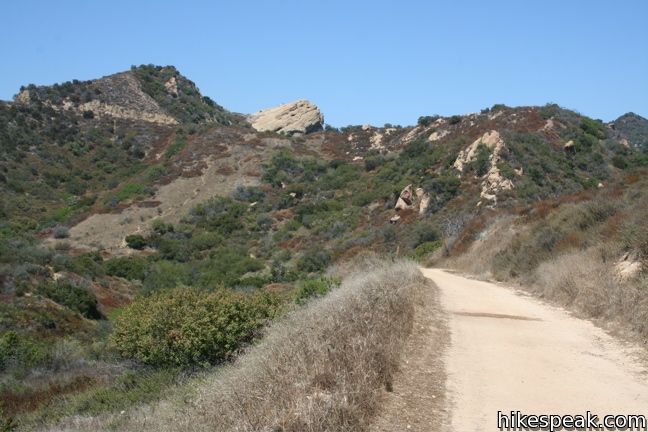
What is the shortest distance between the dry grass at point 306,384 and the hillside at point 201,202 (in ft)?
9.34

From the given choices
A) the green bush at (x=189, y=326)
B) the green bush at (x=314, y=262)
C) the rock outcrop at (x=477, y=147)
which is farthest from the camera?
the rock outcrop at (x=477, y=147)

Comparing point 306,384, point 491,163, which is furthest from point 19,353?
point 491,163

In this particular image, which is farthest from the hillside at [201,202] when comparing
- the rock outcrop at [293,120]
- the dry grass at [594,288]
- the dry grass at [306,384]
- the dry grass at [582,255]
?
the rock outcrop at [293,120]

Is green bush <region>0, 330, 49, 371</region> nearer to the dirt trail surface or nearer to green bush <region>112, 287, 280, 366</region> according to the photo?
green bush <region>112, 287, 280, 366</region>

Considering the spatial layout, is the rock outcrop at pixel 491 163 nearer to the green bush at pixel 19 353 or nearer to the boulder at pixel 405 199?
the boulder at pixel 405 199

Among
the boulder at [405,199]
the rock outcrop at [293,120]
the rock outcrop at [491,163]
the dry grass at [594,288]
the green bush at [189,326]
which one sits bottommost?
the green bush at [189,326]

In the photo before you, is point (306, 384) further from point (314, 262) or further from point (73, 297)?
point (314, 262)

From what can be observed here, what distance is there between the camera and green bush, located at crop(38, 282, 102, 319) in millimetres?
25453

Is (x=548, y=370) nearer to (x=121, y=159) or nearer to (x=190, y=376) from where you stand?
(x=190, y=376)

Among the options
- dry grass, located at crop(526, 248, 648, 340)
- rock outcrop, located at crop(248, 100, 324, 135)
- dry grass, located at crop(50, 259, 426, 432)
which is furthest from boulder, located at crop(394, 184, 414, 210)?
rock outcrop, located at crop(248, 100, 324, 135)

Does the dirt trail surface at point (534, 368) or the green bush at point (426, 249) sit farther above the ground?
the green bush at point (426, 249)

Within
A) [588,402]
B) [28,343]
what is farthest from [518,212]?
[588,402]

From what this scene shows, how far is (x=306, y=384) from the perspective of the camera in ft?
18.9

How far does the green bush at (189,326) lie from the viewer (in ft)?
36.4
